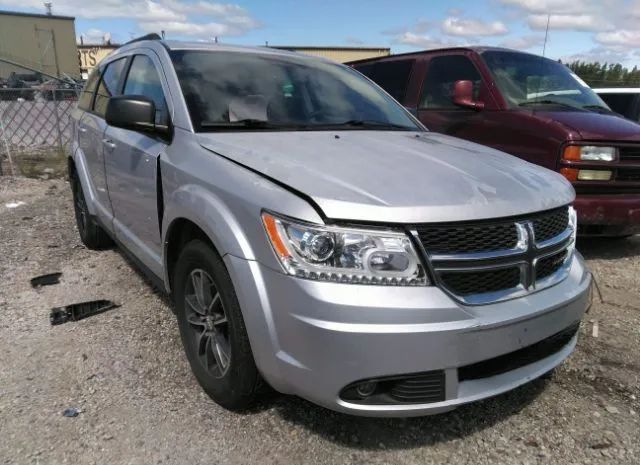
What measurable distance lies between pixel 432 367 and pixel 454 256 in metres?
0.41

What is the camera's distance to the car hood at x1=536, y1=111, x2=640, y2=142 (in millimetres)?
4504

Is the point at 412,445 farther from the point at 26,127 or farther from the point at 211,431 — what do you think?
the point at 26,127

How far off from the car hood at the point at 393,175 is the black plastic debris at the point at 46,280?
8.06ft

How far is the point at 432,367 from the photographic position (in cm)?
197

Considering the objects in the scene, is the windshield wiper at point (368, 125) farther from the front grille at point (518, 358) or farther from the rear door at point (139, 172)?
the front grille at point (518, 358)

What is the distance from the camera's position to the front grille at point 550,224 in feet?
7.42

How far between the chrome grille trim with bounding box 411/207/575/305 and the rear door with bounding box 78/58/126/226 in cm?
286

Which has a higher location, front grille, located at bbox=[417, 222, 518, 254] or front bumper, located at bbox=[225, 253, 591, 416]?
front grille, located at bbox=[417, 222, 518, 254]

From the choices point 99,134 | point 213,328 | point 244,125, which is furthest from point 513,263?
point 99,134

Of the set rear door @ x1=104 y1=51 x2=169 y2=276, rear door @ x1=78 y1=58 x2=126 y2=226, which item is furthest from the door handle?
rear door @ x1=78 y1=58 x2=126 y2=226

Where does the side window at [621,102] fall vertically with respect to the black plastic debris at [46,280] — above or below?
above

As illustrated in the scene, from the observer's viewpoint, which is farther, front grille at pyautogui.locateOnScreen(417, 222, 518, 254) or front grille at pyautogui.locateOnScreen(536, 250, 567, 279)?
front grille at pyautogui.locateOnScreen(536, 250, 567, 279)

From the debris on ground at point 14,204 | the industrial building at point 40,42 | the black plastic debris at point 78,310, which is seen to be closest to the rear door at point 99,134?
the black plastic debris at point 78,310

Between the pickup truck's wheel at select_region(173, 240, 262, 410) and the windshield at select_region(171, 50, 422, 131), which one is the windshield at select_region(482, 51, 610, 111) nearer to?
the windshield at select_region(171, 50, 422, 131)
